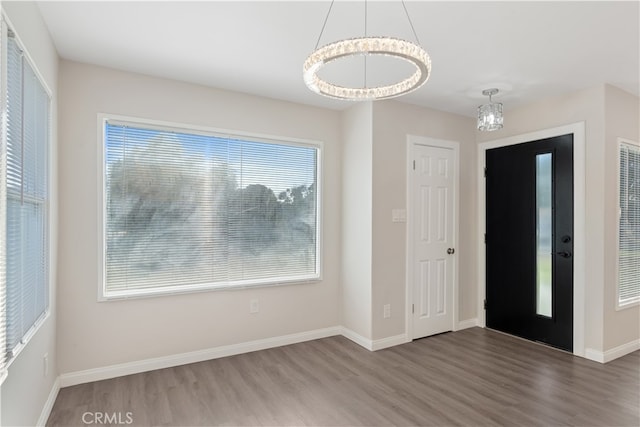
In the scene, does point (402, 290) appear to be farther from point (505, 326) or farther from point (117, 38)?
point (117, 38)

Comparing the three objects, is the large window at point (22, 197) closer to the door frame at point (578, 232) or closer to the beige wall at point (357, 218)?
the beige wall at point (357, 218)

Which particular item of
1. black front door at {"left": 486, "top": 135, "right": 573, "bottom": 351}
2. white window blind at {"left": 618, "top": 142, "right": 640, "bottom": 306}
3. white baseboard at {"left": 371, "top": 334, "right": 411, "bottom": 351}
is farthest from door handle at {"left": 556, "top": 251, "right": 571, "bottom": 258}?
white baseboard at {"left": 371, "top": 334, "right": 411, "bottom": 351}

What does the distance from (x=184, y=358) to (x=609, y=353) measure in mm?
3926

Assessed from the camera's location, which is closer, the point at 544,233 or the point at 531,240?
the point at 544,233

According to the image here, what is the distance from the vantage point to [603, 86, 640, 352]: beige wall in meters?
3.22

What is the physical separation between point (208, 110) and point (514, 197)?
342 cm

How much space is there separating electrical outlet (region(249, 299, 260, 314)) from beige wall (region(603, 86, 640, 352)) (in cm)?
329

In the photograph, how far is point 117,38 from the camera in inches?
96.0

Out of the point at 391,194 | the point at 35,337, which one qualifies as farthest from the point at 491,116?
the point at 35,337

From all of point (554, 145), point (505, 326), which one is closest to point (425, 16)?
point (554, 145)

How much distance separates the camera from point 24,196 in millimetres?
1859

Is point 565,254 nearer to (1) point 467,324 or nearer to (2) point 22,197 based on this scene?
(1) point 467,324

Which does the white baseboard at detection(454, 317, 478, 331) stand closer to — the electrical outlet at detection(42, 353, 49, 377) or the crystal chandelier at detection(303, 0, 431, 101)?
the crystal chandelier at detection(303, 0, 431, 101)

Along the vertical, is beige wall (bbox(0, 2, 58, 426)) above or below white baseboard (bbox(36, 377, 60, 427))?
above
